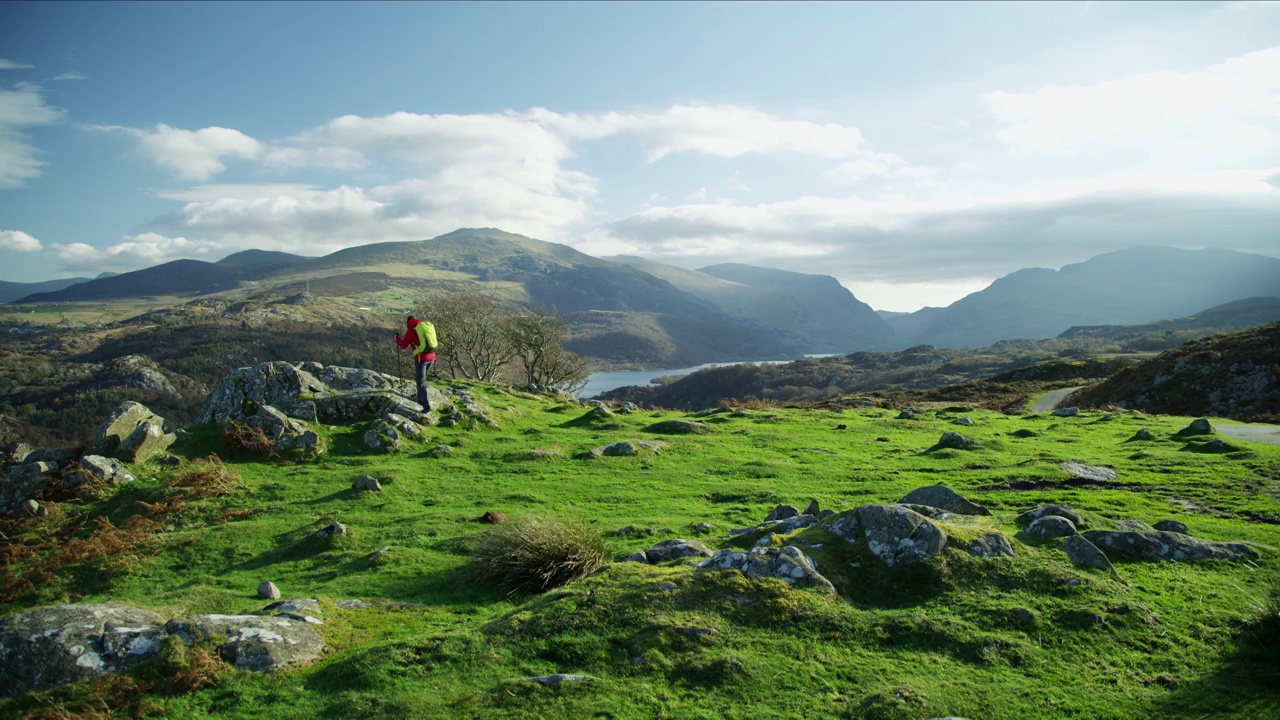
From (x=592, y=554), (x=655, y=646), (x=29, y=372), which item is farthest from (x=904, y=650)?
(x=29, y=372)

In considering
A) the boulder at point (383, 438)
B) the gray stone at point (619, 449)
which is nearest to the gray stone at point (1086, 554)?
the gray stone at point (619, 449)

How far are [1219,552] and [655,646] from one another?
8694 mm

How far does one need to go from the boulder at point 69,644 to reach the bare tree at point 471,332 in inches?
1897

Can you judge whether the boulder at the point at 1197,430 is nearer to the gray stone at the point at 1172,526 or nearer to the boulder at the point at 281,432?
the gray stone at the point at 1172,526

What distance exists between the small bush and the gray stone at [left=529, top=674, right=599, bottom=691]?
3.34 meters

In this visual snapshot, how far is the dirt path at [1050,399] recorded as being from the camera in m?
47.9

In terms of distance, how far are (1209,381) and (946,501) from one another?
45594mm

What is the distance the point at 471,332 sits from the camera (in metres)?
56.6

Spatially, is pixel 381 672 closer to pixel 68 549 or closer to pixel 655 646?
pixel 655 646

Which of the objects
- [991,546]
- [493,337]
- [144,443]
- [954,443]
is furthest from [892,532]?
[493,337]

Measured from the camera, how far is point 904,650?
7.22 meters

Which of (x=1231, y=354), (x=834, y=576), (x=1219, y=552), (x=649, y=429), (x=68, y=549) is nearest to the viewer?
(x=834, y=576)

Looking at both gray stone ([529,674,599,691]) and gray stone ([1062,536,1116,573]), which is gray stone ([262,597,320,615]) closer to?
gray stone ([529,674,599,691])

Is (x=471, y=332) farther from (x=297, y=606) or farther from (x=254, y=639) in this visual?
(x=254, y=639)
